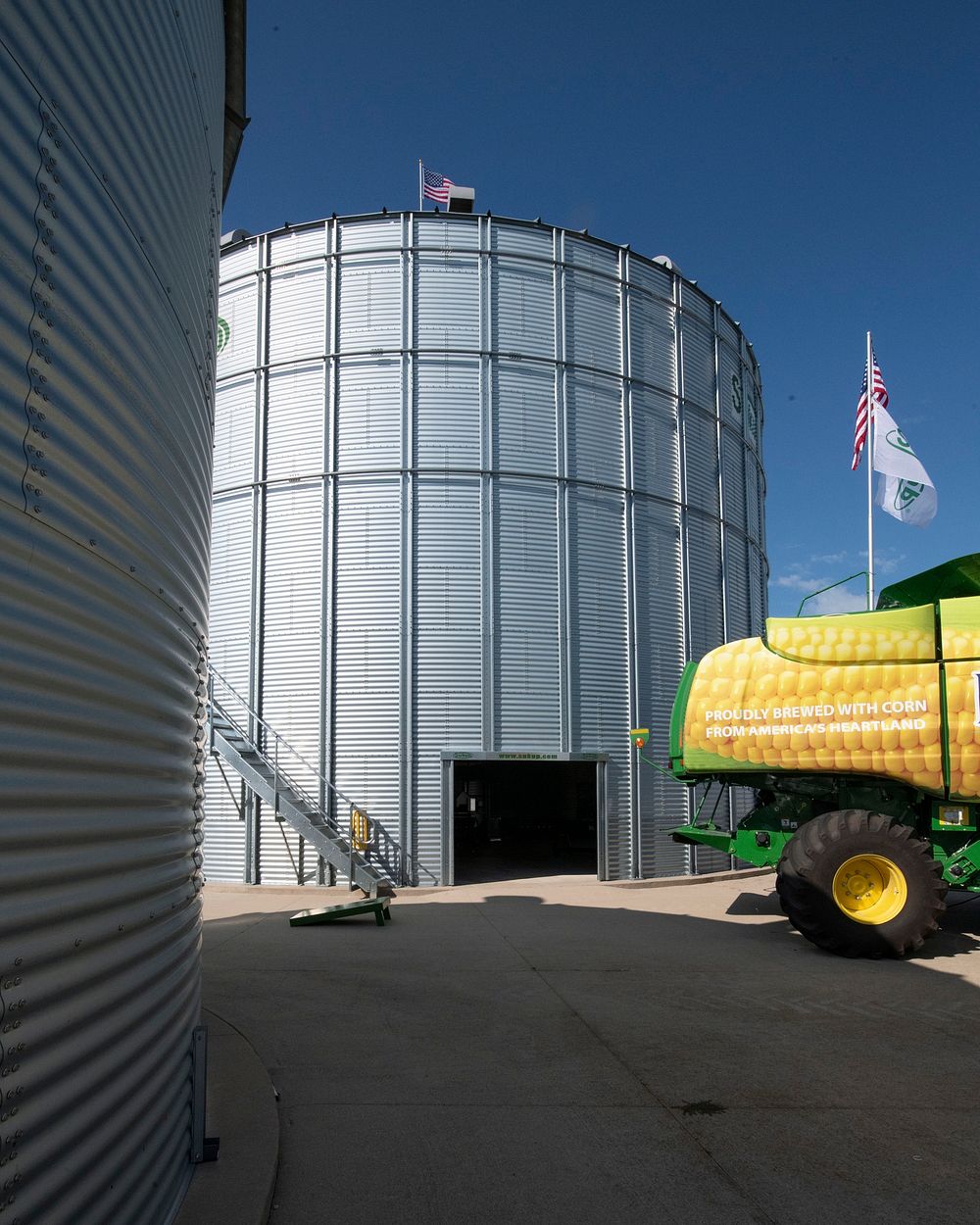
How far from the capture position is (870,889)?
1098cm

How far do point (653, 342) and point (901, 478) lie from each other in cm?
641

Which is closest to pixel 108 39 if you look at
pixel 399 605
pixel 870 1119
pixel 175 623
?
pixel 175 623

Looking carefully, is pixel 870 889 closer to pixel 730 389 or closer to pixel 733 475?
pixel 733 475

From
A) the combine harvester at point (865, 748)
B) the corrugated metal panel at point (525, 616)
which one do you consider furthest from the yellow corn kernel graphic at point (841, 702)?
the corrugated metal panel at point (525, 616)

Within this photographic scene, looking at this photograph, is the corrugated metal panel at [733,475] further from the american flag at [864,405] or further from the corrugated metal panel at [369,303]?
the corrugated metal panel at [369,303]

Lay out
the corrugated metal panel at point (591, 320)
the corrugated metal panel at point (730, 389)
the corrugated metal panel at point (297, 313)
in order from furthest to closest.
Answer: the corrugated metal panel at point (730, 389), the corrugated metal panel at point (591, 320), the corrugated metal panel at point (297, 313)

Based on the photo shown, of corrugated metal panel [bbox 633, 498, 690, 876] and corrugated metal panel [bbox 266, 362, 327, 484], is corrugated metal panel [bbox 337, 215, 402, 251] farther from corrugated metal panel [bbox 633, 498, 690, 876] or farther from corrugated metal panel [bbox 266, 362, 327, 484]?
corrugated metal panel [bbox 633, 498, 690, 876]

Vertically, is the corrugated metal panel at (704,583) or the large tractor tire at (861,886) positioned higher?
the corrugated metal panel at (704,583)

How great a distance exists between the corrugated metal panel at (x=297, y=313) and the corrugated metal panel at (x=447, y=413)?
2.34 meters

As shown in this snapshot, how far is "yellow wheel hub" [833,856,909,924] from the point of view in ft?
35.0

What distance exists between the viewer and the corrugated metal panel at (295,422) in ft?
63.0

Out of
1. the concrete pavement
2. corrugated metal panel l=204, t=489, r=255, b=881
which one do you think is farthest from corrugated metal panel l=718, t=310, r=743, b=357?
the concrete pavement

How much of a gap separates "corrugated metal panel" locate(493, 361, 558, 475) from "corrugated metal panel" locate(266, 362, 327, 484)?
142 inches

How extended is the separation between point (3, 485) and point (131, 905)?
5.79ft
